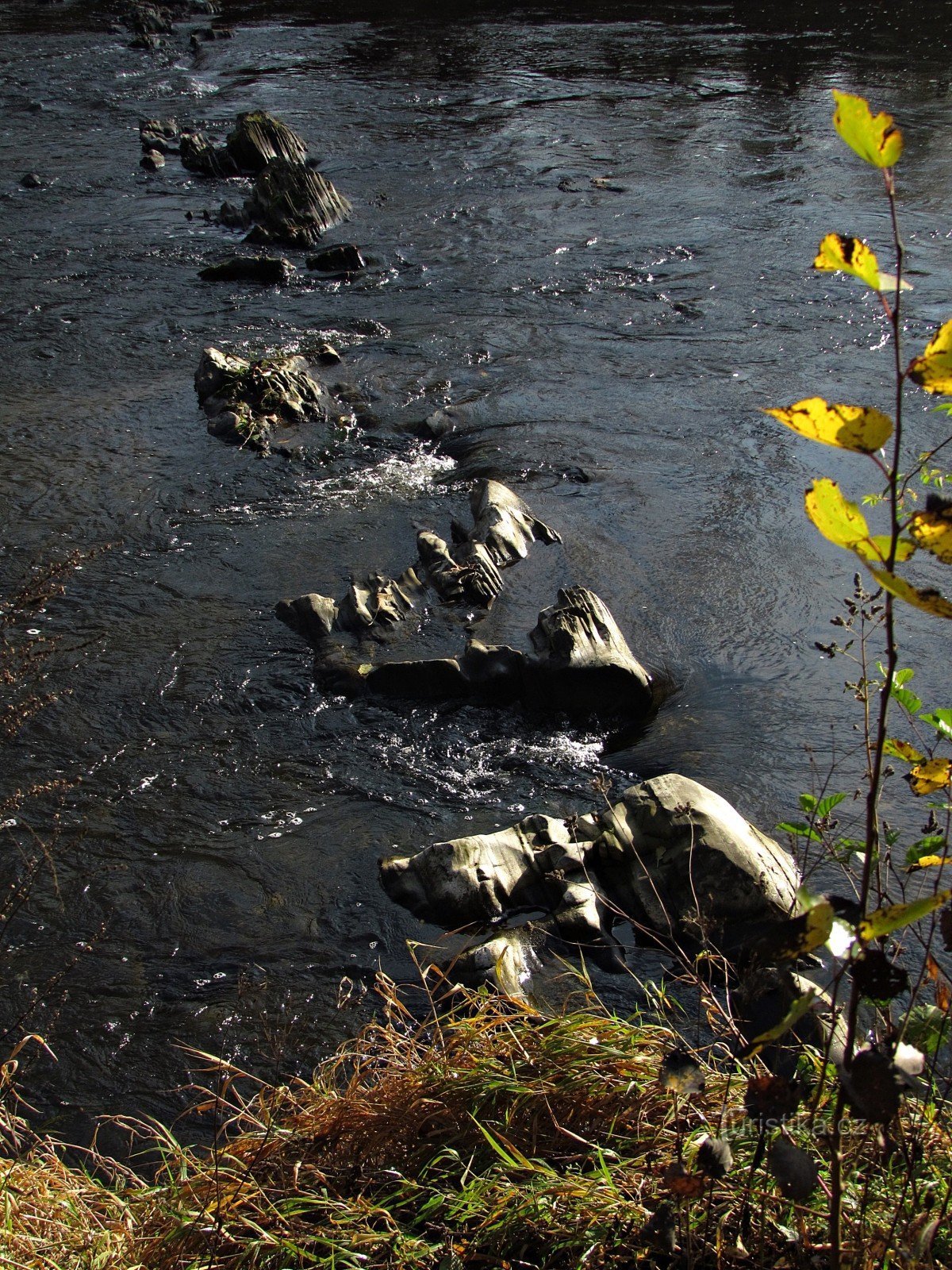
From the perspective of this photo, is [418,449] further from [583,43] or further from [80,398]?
[583,43]

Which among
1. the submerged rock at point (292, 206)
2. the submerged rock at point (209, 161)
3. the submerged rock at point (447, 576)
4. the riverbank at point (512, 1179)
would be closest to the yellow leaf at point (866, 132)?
the riverbank at point (512, 1179)

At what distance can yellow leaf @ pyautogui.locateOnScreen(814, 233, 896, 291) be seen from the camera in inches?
50.1

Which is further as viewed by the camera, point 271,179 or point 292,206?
point 271,179

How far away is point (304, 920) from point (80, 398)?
472cm

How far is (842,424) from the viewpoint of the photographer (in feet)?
4.20

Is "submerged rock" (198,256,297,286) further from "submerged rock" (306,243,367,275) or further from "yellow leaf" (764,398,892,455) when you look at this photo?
"yellow leaf" (764,398,892,455)

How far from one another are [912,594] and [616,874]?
2.48 m

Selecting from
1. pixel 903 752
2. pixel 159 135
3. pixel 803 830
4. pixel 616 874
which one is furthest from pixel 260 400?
pixel 159 135

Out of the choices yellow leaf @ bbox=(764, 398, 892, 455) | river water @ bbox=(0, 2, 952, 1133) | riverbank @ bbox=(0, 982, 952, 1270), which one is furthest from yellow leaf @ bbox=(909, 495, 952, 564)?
river water @ bbox=(0, 2, 952, 1133)

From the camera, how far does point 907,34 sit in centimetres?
1633

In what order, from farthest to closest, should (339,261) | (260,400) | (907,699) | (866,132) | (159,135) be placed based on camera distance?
(159,135) < (339,261) < (260,400) < (907,699) < (866,132)

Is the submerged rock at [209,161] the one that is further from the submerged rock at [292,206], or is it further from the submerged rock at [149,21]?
the submerged rock at [149,21]

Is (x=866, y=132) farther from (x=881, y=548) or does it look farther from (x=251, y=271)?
(x=251, y=271)

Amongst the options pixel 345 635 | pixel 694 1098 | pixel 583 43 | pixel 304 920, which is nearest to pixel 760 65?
pixel 583 43
